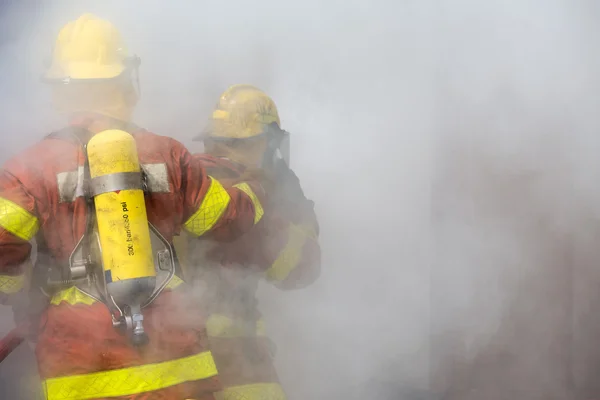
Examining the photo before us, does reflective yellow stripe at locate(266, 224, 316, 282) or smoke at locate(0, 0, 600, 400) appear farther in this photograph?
smoke at locate(0, 0, 600, 400)

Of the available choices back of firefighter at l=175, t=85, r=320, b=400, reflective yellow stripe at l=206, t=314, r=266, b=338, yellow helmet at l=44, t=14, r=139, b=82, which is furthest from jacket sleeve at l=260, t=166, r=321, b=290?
yellow helmet at l=44, t=14, r=139, b=82

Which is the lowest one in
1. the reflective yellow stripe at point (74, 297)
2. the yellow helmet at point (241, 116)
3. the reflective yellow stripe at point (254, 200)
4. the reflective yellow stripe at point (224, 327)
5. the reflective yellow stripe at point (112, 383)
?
the reflective yellow stripe at point (224, 327)

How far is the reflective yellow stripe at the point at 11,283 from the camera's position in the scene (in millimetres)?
2570

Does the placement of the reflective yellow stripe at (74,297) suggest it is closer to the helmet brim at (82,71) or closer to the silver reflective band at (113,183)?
the silver reflective band at (113,183)

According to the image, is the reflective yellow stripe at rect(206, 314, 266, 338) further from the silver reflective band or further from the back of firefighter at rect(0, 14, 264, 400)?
the silver reflective band

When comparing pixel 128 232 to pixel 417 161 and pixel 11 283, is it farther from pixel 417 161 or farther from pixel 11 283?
pixel 417 161

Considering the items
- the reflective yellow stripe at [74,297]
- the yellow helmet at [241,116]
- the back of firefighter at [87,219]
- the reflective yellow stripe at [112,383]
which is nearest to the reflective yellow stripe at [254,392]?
the back of firefighter at [87,219]

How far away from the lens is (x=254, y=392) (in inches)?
129

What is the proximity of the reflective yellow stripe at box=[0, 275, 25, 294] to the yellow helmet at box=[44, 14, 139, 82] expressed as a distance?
581 mm

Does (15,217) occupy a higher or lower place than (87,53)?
lower

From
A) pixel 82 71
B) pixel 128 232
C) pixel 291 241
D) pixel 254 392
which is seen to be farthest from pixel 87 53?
pixel 254 392

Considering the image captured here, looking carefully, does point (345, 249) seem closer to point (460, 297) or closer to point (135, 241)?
point (460, 297)

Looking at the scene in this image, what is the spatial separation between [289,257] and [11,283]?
1.13 m

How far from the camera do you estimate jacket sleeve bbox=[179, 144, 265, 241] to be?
267cm
